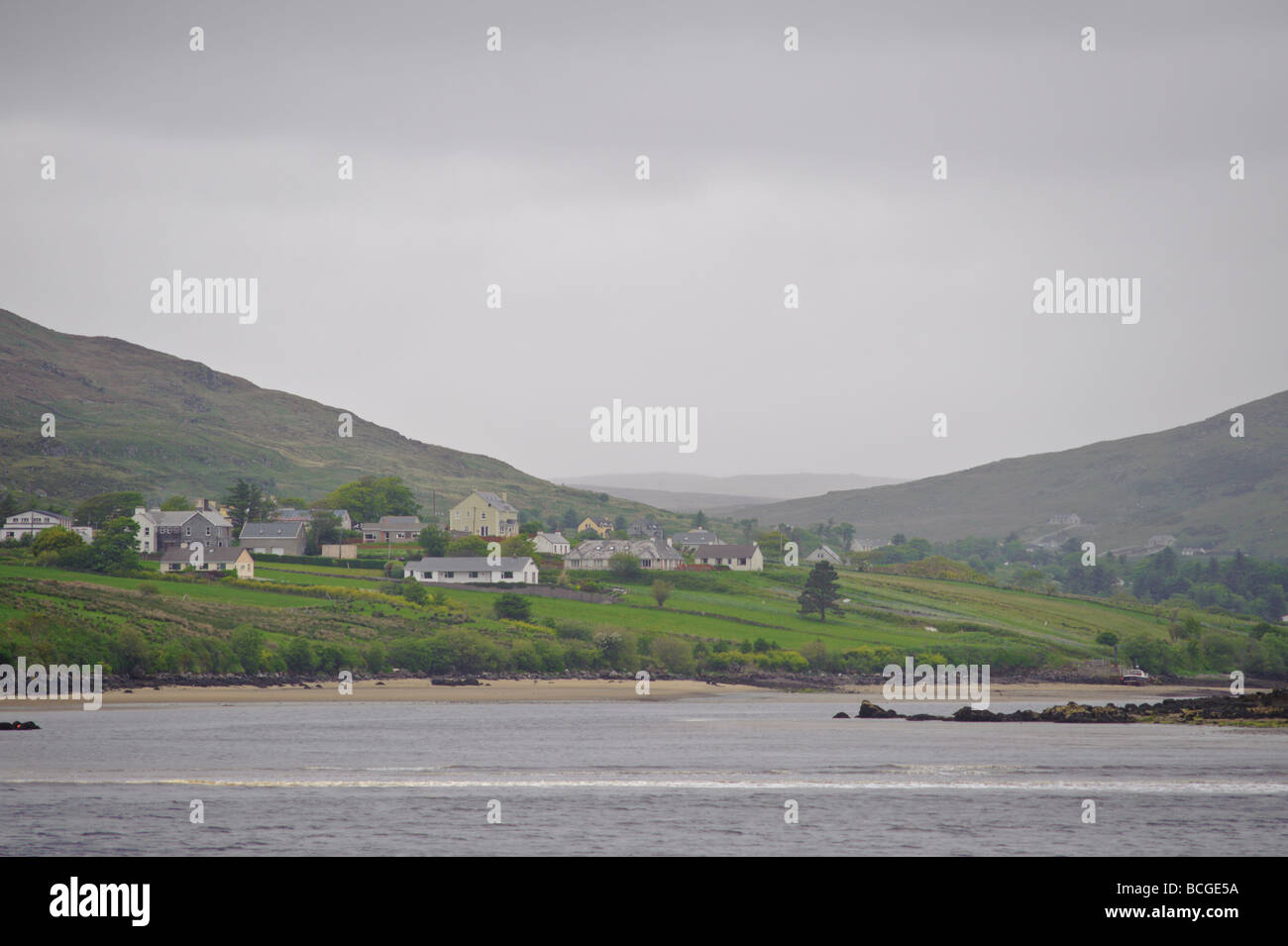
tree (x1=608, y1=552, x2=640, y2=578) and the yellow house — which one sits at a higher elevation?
the yellow house

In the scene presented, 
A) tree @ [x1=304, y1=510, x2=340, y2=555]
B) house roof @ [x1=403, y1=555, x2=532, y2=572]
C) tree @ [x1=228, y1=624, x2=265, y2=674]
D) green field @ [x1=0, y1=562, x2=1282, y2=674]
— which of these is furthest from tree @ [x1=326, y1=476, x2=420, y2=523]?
tree @ [x1=228, y1=624, x2=265, y2=674]

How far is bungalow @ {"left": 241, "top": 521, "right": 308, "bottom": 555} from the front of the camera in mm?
150500

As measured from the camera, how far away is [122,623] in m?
90.6

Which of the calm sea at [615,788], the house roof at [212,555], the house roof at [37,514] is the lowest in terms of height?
the calm sea at [615,788]

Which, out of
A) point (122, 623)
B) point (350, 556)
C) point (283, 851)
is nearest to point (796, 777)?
point (283, 851)

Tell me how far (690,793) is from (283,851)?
1658 centimetres

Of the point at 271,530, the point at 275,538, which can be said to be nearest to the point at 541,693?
the point at 275,538

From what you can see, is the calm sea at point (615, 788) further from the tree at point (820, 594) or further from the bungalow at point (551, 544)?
the bungalow at point (551, 544)

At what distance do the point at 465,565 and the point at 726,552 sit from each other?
1792 inches

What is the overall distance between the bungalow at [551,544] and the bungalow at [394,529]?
15.7 m

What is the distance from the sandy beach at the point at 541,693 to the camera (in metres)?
80.4

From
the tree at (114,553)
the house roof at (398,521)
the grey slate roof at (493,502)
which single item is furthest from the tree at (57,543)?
the grey slate roof at (493,502)

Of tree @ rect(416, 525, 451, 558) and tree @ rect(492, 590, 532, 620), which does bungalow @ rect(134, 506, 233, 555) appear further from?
tree @ rect(492, 590, 532, 620)

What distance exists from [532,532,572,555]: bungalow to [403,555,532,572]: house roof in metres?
37.3
